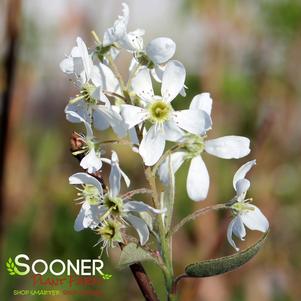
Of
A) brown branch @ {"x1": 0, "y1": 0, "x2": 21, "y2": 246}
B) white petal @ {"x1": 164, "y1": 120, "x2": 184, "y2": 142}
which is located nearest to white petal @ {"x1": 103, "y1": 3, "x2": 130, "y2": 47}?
white petal @ {"x1": 164, "y1": 120, "x2": 184, "y2": 142}

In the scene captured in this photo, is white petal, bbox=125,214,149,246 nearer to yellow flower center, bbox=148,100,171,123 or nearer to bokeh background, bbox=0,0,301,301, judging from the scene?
yellow flower center, bbox=148,100,171,123

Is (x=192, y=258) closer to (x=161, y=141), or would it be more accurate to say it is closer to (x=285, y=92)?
(x=285, y=92)

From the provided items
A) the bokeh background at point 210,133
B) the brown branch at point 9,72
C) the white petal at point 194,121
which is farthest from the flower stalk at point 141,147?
the bokeh background at point 210,133

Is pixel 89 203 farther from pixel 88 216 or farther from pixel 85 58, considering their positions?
pixel 85 58

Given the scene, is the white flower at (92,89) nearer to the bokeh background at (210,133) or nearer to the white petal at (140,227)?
the white petal at (140,227)

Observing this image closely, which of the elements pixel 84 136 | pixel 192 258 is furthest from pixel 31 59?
pixel 84 136

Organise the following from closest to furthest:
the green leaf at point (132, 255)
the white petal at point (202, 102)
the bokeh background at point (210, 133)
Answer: the green leaf at point (132, 255) < the white petal at point (202, 102) < the bokeh background at point (210, 133)
